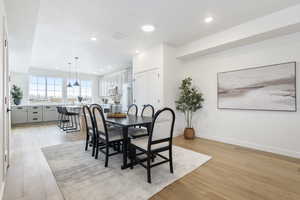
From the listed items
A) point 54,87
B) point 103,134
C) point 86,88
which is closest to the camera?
point 103,134

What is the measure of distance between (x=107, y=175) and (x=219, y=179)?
157cm

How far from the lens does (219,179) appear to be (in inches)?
79.7

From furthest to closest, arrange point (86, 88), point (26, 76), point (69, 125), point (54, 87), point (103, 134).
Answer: point (86, 88), point (54, 87), point (26, 76), point (69, 125), point (103, 134)

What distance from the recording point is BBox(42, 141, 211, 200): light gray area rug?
1.70 metres

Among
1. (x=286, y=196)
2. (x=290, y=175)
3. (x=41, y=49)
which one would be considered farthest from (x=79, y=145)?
(x=290, y=175)

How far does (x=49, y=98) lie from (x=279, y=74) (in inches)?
355

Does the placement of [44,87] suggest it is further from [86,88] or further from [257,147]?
[257,147]

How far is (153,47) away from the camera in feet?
14.0

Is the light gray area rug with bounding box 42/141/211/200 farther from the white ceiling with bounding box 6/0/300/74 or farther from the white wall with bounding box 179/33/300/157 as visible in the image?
the white ceiling with bounding box 6/0/300/74

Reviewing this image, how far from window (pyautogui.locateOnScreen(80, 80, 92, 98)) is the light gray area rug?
606cm

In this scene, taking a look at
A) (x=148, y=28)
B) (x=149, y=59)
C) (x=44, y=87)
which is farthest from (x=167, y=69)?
(x=44, y=87)

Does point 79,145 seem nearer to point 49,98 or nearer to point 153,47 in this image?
point 153,47

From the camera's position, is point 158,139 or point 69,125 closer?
point 158,139

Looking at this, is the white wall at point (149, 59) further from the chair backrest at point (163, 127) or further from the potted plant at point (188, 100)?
the chair backrest at point (163, 127)
